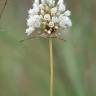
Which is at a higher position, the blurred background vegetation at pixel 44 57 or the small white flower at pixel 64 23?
the blurred background vegetation at pixel 44 57

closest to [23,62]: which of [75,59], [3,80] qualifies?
[3,80]

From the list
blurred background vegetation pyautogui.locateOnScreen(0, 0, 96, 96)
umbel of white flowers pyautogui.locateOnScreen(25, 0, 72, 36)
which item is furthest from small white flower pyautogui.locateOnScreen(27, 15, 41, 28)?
blurred background vegetation pyautogui.locateOnScreen(0, 0, 96, 96)

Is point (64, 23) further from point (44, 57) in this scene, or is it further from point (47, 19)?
point (44, 57)

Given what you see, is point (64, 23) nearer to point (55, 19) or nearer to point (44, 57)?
point (55, 19)

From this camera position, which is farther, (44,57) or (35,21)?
(44,57)

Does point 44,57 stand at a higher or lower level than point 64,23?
higher

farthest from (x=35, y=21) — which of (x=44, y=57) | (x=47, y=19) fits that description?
(x=44, y=57)

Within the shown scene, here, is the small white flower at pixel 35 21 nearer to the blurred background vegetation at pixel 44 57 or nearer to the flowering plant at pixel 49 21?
the flowering plant at pixel 49 21

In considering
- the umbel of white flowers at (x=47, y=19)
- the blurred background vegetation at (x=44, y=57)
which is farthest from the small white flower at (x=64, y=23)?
the blurred background vegetation at (x=44, y=57)
